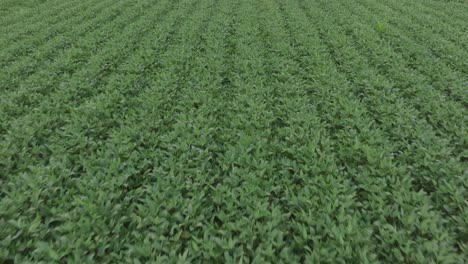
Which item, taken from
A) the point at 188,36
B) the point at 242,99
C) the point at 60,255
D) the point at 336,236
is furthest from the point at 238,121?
the point at 188,36

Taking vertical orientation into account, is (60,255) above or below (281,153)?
above

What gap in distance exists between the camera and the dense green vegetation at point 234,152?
8.79 feet

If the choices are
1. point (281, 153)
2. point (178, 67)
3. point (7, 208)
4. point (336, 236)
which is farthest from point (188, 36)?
point (336, 236)

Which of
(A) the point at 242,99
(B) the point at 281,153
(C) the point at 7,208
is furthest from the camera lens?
(A) the point at 242,99

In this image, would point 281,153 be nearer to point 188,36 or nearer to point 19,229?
point 19,229

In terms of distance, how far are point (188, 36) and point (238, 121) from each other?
6.36 m

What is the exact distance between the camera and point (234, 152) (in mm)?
3947

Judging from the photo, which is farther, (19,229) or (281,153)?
(281,153)

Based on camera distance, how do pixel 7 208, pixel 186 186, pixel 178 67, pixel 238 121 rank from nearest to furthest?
pixel 7 208, pixel 186 186, pixel 238 121, pixel 178 67

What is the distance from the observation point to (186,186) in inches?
132

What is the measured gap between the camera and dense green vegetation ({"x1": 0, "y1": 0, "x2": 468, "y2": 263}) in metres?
2.68

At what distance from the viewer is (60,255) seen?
2459 mm

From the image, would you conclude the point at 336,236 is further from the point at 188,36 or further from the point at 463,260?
the point at 188,36

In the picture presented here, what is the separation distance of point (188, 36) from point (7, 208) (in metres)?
8.24
